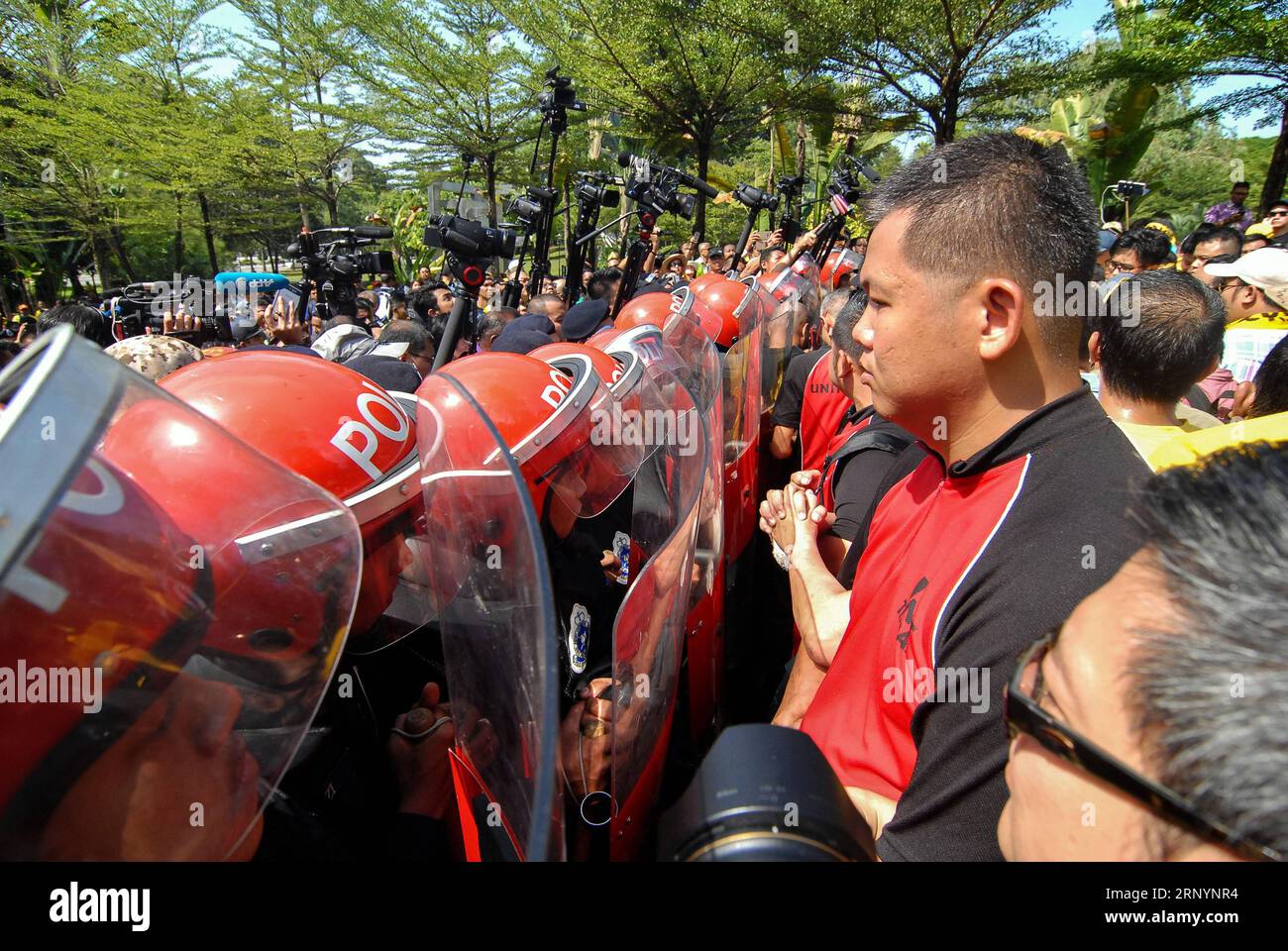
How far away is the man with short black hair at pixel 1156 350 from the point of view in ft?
8.58

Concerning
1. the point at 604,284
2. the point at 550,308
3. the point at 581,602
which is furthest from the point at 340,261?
the point at 581,602

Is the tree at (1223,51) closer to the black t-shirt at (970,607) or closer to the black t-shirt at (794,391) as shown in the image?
the black t-shirt at (794,391)

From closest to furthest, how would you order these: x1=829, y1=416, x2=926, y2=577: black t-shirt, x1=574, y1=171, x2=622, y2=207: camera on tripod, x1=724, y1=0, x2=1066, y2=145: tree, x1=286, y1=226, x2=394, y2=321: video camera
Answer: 1. x1=829, y1=416, x2=926, y2=577: black t-shirt
2. x1=286, y1=226, x2=394, y2=321: video camera
3. x1=574, y1=171, x2=622, y2=207: camera on tripod
4. x1=724, y1=0, x2=1066, y2=145: tree

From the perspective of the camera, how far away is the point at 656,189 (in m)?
7.35

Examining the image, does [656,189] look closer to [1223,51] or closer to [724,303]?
[724,303]

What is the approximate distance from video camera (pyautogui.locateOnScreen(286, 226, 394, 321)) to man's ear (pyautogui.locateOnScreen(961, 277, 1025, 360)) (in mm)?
4360

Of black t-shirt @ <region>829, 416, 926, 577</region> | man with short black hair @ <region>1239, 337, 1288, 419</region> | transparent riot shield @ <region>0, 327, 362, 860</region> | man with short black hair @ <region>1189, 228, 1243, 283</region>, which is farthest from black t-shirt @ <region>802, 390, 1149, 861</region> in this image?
man with short black hair @ <region>1189, 228, 1243, 283</region>

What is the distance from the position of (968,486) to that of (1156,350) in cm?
150

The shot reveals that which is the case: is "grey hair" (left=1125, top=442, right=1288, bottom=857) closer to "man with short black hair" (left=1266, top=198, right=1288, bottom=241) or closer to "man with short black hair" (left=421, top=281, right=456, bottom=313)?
"man with short black hair" (left=421, top=281, right=456, bottom=313)

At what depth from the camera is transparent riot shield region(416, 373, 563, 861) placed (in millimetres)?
920

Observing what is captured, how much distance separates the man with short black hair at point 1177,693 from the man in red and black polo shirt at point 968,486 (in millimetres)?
365

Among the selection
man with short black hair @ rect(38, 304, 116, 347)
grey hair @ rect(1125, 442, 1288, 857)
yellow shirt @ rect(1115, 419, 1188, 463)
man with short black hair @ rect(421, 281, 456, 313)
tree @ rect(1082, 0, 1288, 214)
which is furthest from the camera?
tree @ rect(1082, 0, 1288, 214)

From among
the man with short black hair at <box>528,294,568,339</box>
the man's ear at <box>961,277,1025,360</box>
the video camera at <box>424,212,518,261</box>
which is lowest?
the man's ear at <box>961,277,1025,360</box>

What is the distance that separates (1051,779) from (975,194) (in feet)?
4.17
